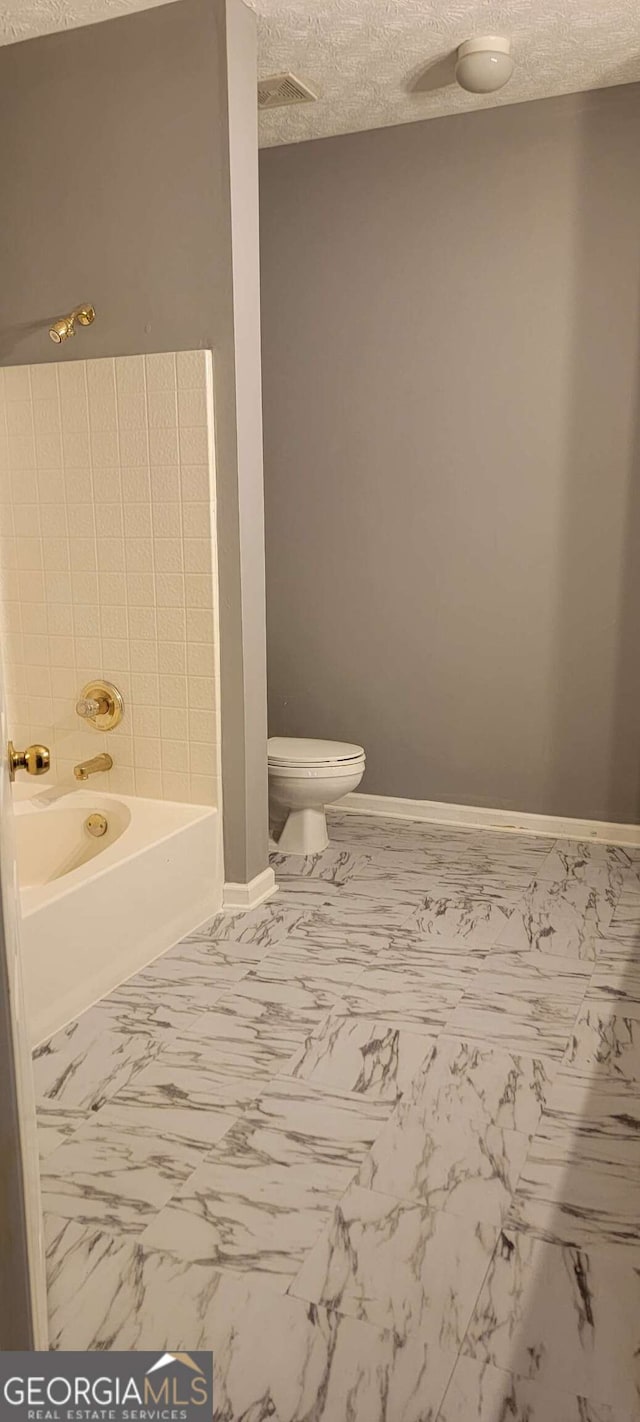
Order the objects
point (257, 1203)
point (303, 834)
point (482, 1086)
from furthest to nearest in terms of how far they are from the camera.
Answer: point (303, 834)
point (482, 1086)
point (257, 1203)

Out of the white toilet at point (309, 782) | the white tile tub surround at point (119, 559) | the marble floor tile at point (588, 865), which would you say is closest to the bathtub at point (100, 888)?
the white tile tub surround at point (119, 559)

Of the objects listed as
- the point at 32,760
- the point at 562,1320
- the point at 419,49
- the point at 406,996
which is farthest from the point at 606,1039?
the point at 419,49

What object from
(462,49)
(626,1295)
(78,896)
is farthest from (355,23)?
(626,1295)

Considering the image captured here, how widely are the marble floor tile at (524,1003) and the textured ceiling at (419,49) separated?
247cm

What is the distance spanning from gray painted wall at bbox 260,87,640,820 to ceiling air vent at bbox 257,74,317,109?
37cm

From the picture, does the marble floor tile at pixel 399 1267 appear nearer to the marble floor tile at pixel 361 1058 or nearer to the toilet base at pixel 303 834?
the marble floor tile at pixel 361 1058

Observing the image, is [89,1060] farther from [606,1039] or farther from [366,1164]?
[606,1039]

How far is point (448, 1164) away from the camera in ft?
5.83

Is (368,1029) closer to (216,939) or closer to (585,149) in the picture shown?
(216,939)

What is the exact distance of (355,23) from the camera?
2.71 metres

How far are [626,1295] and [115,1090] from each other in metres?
1.01

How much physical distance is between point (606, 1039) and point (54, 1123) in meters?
1.15

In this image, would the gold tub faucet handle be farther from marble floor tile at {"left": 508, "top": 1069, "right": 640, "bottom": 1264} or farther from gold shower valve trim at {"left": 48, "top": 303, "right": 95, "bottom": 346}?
gold shower valve trim at {"left": 48, "top": 303, "right": 95, "bottom": 346}

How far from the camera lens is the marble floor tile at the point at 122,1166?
168 centimetres
